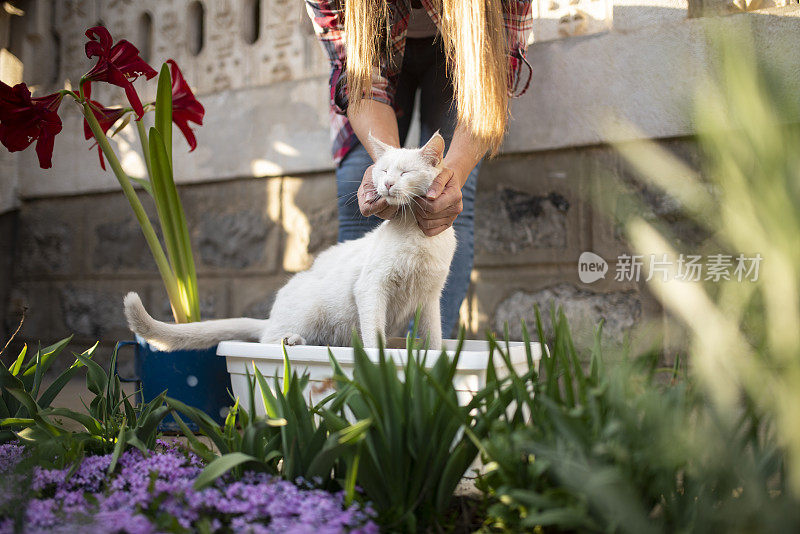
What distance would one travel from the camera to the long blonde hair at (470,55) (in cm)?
115

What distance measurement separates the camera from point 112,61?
136cm

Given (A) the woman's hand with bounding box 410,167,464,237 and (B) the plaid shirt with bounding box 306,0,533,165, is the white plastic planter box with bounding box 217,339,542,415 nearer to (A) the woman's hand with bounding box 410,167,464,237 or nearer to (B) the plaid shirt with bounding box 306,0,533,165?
(A) the woman's hand with bounding box 410,167,464,237

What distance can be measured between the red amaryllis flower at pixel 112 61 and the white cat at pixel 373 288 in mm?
507

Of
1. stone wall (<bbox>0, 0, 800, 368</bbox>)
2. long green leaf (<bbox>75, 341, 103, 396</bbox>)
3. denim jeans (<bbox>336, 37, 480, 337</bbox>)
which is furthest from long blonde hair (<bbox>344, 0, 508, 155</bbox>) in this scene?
long green leaf (<bbox>75, 341, 103, 396</bbox>)

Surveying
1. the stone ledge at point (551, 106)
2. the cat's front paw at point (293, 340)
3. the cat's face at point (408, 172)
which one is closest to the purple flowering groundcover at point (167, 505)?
the cat's front paw at point (293, 340)

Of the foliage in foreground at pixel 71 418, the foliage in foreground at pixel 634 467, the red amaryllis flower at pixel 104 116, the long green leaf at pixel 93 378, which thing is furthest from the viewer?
the red amaryllis flower at pixel 104 116

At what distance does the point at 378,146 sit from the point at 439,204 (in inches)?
8.9

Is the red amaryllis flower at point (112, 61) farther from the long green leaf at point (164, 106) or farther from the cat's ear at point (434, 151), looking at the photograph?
the cat's ear at point (434, 151)

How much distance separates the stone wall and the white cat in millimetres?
660

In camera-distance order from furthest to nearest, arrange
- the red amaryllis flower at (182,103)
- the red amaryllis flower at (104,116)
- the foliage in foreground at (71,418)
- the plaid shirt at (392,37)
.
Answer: the red amaryllis flower at (182,103) → the red amaryllis flower at (104,116) → the plaid shirt at (392,37) → the foliage in foreground at (71,418)

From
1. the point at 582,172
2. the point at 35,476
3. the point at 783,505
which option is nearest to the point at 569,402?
the point at 783,505

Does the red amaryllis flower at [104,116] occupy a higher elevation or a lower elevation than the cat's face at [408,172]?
higher

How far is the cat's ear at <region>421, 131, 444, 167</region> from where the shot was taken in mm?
1176

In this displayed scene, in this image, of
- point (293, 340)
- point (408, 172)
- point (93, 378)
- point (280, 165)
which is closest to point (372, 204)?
point (408, 172)
